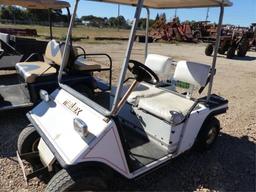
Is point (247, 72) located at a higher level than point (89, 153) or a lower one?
lower

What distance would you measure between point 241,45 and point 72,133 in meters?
13.4

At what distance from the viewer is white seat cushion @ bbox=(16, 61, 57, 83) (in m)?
4.24

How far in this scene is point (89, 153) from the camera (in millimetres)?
2121

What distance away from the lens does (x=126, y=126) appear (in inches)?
135

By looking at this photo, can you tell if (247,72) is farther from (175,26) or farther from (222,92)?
(175,26)

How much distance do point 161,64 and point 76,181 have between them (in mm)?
2276

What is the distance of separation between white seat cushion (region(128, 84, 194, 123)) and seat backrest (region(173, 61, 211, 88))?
0.24m

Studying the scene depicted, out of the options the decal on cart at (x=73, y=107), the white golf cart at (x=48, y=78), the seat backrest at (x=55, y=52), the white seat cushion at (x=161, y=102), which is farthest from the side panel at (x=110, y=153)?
the seat backrest at (x=55, y=52)

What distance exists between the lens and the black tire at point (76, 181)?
2115mm

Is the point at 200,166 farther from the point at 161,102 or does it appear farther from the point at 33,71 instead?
the point at 33,71

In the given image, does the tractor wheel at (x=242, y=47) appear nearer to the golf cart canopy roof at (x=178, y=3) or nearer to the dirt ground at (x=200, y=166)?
the dirt ground at (x=200, y=166)

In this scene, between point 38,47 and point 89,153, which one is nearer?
point 89,153

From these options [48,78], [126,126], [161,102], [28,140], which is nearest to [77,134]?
[28,140]

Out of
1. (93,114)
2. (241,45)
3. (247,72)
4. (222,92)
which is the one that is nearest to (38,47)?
(222,92)
